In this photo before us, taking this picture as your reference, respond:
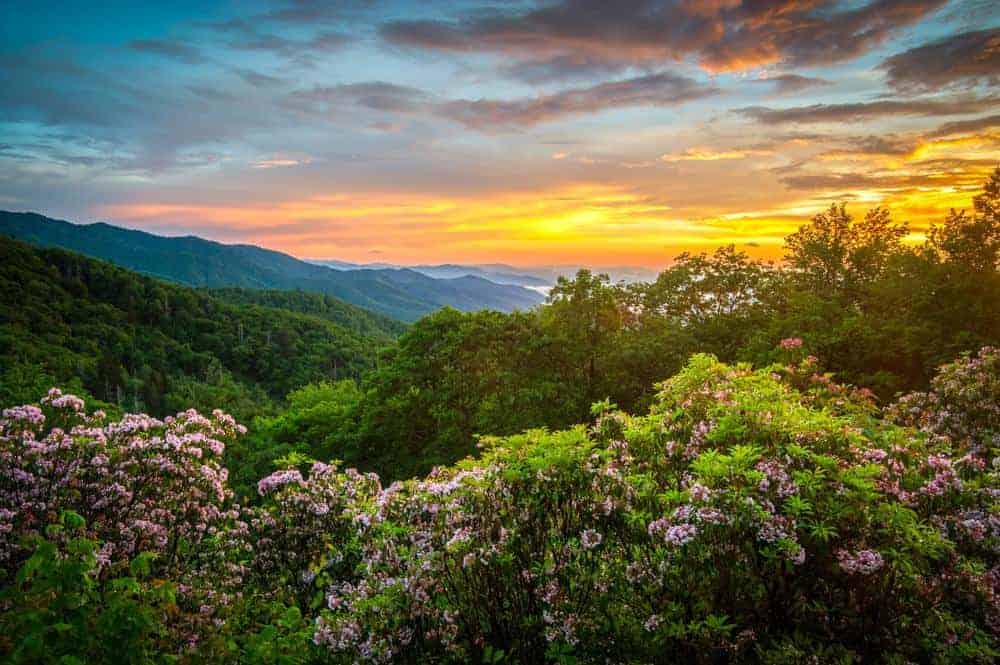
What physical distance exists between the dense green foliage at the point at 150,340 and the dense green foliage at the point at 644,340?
9051cm

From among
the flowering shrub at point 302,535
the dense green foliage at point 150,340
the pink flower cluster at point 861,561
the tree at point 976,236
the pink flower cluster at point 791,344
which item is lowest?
the dense green foliage at point 150,340

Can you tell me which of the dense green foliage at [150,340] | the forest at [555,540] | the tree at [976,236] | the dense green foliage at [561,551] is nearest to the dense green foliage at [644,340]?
the tree at [976,236]

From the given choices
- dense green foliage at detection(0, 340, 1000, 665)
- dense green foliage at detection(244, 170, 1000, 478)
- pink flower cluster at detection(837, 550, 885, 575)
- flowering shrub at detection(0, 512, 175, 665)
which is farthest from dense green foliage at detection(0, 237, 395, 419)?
pink flower cluster at detection(837, 550, 885, 575)

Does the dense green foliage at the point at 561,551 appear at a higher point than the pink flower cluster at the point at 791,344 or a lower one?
lower

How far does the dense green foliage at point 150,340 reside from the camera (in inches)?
4783

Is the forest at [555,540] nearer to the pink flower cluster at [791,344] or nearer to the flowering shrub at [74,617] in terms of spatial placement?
the flowering shrub at [74,617]

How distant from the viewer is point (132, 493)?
9570mm

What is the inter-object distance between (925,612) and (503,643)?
18.2 ft

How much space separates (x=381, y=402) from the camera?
29.1 m

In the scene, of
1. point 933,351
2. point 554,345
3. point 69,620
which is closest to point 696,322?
point 554,345

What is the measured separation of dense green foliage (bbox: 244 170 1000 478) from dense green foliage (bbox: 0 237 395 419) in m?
90.5

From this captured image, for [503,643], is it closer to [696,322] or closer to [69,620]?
[69,620]

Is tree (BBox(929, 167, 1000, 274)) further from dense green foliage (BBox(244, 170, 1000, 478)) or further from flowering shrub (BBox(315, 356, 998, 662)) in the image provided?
flowering shrub (BBox(315, 356, 998, 662))

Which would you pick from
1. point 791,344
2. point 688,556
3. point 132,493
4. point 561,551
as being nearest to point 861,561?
point 688,556
